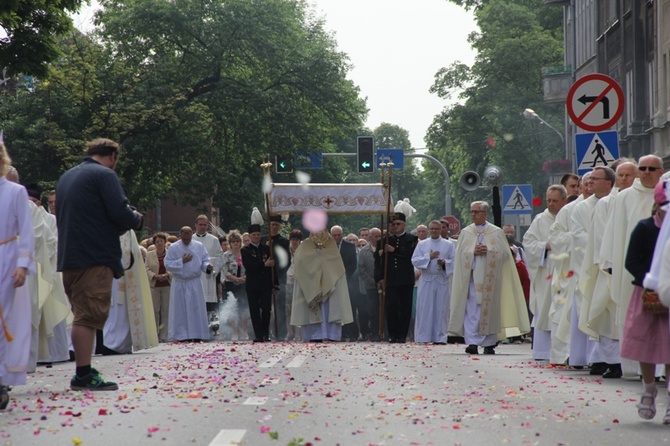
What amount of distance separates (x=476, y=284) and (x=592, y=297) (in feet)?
19.2

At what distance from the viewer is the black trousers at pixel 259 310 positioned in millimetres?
24172

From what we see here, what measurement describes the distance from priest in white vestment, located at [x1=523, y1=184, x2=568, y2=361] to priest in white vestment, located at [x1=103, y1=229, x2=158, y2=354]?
4.95 meters

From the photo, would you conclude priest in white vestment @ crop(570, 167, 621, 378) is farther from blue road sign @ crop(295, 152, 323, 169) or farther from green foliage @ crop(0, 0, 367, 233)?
blue road sign @ crop(295, 152, 323, 169)

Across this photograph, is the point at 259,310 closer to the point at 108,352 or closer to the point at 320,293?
the point at 320,293

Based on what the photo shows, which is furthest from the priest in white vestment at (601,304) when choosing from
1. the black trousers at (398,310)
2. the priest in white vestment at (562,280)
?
the black trousers at (398,310)

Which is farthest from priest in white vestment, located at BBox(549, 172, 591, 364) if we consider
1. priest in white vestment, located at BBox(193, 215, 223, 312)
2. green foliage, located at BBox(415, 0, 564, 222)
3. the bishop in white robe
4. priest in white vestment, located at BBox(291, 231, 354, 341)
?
green foliage, located at BBox(415, 0, 564, 222)

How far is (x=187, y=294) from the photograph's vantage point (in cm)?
2444

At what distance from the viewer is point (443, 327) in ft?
81.6

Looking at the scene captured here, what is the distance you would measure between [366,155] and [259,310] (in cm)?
1919

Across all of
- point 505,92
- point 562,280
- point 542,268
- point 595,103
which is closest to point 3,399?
point 562,280

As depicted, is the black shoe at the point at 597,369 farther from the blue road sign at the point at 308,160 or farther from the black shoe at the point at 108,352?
the blue road sign at the point at 308,160

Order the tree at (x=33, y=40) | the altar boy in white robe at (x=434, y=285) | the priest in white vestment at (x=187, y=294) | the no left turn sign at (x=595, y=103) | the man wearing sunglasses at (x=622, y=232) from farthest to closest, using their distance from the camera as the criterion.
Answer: the tree at (x=33, y=40), the altar boy in white robe at (x=434, y=285), the priest in white vestment at (x=187, y=294), the no left turn sign at (x=595, y=103), the man wearing sunglasses at (x=622, y=232)

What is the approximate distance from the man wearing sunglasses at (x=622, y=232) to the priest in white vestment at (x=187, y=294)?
1194cm

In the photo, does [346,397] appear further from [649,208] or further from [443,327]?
[443,327]
